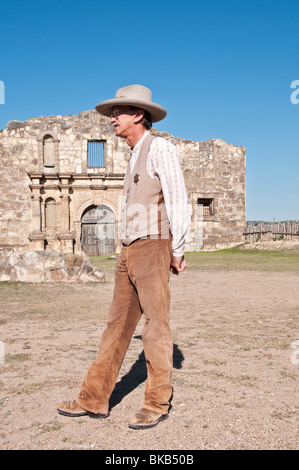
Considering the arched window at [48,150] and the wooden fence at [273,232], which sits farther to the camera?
the wooden fence at [273,232]

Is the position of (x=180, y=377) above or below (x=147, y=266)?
below

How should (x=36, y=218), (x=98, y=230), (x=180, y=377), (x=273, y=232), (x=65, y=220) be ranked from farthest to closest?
1. (x=273, y=232)
2. (x=98, y=230)
3. (x=65, y=220)
4. (x=36, y=218)
5. (x=180, y=377)

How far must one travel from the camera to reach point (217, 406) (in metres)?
2.67

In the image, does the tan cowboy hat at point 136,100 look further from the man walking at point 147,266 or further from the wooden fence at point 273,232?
the wooden fence at point 273,232

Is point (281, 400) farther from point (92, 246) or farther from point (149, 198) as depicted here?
point (92, 246)

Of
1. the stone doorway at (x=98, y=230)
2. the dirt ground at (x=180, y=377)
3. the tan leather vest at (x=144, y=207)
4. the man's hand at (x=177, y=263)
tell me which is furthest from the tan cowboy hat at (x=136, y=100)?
the stone doorway at (x=98, y=230)

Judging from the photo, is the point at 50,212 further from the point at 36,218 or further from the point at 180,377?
the point at 180,377

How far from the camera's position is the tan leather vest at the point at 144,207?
2.63 meters

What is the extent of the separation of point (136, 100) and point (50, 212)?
18.0 metres

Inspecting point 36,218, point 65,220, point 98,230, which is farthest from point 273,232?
point 36,218

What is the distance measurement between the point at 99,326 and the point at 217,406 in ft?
8.56

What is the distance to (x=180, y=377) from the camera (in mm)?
3254

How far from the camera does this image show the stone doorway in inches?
801
